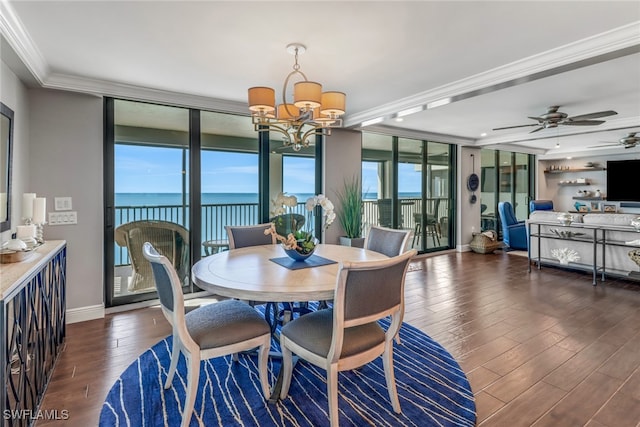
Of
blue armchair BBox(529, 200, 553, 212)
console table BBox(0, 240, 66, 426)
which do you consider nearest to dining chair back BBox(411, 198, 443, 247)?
blue armchair BBox(529, 200, 553, 212)

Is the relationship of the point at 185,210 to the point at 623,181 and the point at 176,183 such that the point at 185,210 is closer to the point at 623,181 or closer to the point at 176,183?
the point at 176,183

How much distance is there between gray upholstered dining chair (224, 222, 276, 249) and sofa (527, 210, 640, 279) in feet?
14.9

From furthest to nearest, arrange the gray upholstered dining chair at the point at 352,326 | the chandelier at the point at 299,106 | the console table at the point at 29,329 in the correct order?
1. the chandelier at the point at 299,106
2. the gray upholstered dining chair at the point at 352,326
3. the console table at the point at 29,329

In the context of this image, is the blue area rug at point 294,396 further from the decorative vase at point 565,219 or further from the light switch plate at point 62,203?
the decorative vase at point 565,219

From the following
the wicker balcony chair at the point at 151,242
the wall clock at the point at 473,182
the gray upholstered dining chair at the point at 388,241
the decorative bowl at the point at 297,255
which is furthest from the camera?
the wall clock at the point at 473,182

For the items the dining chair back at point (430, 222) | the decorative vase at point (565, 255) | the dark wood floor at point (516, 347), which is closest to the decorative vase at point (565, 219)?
the decorative vase at point (565, 255)

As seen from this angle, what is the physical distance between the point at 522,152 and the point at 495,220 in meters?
2.03

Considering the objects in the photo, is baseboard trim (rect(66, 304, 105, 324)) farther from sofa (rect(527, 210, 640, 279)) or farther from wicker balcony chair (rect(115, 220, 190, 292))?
sofa (rect(527, 210, 640, 279))

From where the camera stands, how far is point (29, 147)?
119 inches

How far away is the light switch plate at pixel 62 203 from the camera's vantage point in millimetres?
3162

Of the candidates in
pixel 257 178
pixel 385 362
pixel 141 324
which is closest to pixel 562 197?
pixel 257 178

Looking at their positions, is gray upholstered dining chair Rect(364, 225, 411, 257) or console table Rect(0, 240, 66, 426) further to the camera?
gray upholstered dining chair Rect(364, 225, 411, 257)

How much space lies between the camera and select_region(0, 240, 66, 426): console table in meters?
1.54

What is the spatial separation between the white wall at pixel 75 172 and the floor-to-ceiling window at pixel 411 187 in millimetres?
3842
